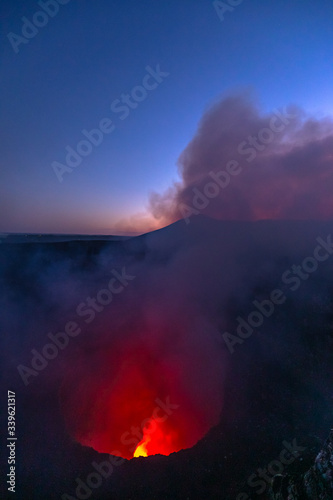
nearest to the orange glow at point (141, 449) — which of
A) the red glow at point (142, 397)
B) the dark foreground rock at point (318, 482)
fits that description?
the red glow at point (142, 397)

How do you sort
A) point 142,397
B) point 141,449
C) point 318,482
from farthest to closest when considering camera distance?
point 142,397, point 141,449, point 318,482

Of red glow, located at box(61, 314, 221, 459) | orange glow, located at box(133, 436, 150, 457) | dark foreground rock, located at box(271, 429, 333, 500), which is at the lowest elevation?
dark foreground rock, located at box(271, 429, 333, 500)

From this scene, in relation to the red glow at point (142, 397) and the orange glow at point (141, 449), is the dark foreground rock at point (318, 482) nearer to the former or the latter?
the red glow at point (142, 397)

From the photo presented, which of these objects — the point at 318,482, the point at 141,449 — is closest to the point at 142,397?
the point at 141,449

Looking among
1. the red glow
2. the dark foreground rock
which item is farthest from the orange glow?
the dark foreground rock

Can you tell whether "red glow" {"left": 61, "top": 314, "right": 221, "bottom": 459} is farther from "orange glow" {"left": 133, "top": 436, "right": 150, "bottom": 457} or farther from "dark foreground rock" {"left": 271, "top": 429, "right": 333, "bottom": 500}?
"dark foreground rock" {"left": 271, "top": 429, "right": 333, "bottom": 500}

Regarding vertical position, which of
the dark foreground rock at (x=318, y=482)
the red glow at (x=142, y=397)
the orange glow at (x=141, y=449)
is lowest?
the dark foreground rock at (x=318, y=482)

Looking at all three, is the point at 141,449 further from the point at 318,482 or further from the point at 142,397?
the point at 318,482

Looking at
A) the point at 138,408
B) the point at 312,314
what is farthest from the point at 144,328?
the point at 312,314

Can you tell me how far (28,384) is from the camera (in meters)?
8.53

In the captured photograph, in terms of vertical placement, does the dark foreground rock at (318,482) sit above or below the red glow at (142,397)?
below

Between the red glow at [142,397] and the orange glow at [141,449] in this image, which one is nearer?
the red glow at [142,397]

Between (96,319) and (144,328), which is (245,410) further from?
(96,319)

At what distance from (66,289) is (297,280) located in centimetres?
1445
